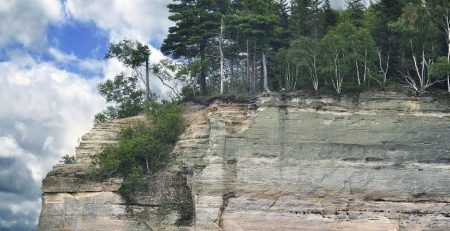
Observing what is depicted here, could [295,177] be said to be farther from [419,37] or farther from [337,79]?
[419,37]

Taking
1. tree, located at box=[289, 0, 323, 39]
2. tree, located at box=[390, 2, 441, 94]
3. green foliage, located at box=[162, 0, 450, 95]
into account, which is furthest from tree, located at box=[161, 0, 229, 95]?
tree, located at box=[390, 2, 441, 94]

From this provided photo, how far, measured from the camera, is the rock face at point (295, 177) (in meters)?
36.4

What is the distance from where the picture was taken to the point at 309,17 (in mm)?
50031

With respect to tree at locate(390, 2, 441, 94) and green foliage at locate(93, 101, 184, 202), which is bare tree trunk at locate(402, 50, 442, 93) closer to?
tree at locate(390, 2, 441, 94)

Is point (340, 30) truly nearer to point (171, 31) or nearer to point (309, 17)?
point (309, 17)

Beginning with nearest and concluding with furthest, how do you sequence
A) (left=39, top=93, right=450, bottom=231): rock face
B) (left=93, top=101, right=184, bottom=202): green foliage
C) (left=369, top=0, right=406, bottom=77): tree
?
1. (left=39, top=93, right=450, bottom=231): rock face
2. (left=93, top=101, right=184, bottom=202): green foliage
3. (left=369, top=0, right=406, bottom=77): tree

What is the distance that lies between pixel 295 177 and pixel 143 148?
8.73 m

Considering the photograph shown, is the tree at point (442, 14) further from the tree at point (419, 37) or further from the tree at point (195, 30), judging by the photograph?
the tree at point (195, 30)

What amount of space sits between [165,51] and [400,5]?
16.7m

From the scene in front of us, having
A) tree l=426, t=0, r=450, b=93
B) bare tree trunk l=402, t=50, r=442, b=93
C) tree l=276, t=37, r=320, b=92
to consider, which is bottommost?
bare tree trunk l=402, t=50, r=442, b=93

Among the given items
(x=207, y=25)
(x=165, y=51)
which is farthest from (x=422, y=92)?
(x=165, y=51)

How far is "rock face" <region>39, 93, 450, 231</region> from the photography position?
120ft

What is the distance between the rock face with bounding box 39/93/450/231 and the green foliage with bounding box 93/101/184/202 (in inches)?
28.3

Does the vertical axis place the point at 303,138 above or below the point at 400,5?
below
